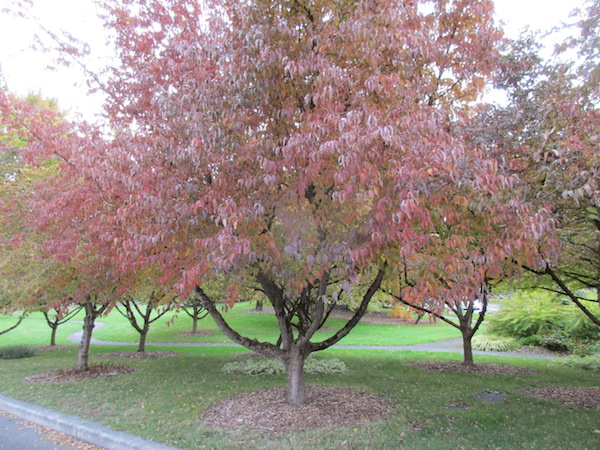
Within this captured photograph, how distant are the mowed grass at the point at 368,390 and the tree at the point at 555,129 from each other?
2337 millimetres

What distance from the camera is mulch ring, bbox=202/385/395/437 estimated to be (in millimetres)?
5551

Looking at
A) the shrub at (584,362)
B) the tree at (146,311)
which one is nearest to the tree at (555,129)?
the shrub at (584,362)

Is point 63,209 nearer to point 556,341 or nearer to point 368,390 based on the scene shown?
point 368,390

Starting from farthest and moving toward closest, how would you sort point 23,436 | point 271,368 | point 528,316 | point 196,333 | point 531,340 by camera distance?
point 196,333
point 528,316
point 531,340
point 271,368
point 23,436

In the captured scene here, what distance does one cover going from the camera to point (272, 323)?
27281mm

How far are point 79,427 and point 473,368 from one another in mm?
9395

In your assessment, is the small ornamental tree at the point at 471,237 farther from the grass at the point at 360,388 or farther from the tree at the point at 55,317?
the tree at the point at 55,317

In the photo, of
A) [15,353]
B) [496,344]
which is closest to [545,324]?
[496,344]

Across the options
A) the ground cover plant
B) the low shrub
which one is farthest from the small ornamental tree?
the low shrub

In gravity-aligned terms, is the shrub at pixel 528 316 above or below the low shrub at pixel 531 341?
above

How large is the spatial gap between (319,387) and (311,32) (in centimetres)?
633

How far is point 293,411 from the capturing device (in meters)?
6.07

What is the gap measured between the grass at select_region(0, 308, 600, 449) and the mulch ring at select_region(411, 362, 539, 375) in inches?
18.6

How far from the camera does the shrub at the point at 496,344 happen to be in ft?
53.0
